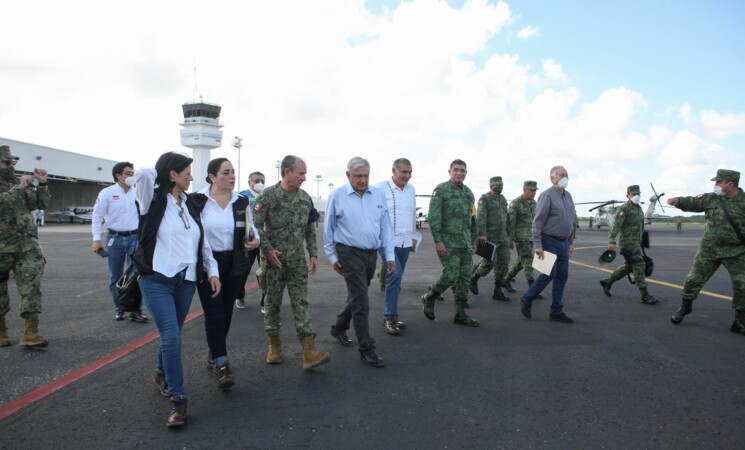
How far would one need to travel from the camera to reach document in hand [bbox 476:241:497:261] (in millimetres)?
6730

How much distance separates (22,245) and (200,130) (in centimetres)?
6073

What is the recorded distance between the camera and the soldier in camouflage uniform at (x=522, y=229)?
797cm

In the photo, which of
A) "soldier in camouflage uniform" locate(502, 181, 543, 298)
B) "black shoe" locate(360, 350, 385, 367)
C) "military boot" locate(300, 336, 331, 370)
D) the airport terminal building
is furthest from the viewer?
the airport terminal building

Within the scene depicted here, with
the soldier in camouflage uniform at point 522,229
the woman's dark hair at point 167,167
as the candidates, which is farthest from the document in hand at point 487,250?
the woman's dark hair at point 167,167

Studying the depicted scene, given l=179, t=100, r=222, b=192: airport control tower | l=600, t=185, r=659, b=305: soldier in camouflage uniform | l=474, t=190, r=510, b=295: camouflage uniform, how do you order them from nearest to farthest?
1. l=600, t=185, r=659, b=305: soldier in camouflage uniform
2. l=474, t=190, r=510, b=295: camouflage uniform
3. l=179, t=100, r=222, b=192: airport control tower

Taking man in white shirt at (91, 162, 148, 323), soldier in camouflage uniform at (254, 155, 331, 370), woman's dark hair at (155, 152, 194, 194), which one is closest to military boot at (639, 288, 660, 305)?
soldier in camouflage uniform at (254, 155, 331, 370)

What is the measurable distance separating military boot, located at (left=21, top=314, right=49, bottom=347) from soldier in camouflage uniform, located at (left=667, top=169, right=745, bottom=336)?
289 inches

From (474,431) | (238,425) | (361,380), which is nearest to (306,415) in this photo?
(238,425)

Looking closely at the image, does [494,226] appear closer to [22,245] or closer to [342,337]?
[342,337]

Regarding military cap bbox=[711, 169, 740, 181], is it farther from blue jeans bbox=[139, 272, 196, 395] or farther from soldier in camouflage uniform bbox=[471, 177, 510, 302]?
blue jeans bbox=[139, 272, 196, 395]

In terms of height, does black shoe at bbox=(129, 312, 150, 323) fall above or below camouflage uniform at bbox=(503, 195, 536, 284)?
below

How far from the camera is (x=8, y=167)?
4.59 meters

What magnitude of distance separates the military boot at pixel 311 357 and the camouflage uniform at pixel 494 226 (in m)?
4.40

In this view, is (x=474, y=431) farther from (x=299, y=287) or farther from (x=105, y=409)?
(x=105, y=409)
